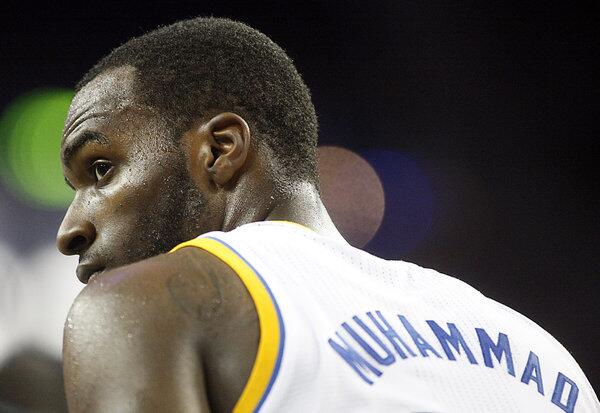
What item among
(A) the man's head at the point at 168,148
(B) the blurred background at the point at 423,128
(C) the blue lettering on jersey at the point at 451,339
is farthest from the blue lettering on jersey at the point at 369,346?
(B) the blurred background at the point at 423,128

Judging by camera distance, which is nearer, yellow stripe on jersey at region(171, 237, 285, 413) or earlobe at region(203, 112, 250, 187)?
yellow stripe on jersey at region(171, 237, 285, 413)

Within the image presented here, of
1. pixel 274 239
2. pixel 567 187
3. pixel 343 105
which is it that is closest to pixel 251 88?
pixel 274 239

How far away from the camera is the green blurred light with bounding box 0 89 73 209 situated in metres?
3.98

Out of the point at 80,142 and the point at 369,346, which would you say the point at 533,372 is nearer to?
the point at 369,346

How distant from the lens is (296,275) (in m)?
0.92

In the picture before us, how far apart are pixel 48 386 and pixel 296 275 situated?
3.17 metres

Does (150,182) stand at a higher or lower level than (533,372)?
higher

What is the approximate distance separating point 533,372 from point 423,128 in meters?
3.05

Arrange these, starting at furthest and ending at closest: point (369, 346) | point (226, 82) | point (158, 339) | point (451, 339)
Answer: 1. point (226, 82)
2. point (451, 339)
3. point (369, 346)
4. point (158, 339)

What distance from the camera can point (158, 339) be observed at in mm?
781

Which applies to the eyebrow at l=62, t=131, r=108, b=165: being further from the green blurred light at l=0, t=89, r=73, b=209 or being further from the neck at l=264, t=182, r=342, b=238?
the green blurred light at l=0, t=89, r=73, b=209

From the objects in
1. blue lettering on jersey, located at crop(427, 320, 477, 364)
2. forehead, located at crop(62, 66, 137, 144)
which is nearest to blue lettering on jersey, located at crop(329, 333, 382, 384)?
blue lettering on jersey, located at crop(427, 320, 477, 364)

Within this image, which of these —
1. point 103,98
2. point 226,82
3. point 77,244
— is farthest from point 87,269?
point 226,82

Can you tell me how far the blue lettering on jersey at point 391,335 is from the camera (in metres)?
0.92
